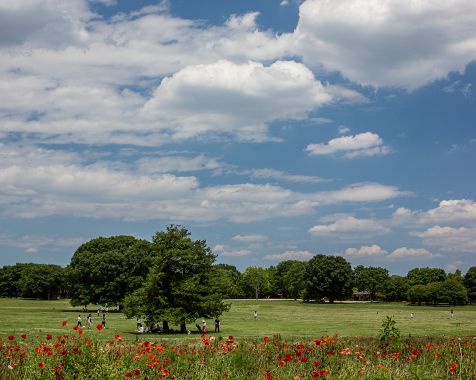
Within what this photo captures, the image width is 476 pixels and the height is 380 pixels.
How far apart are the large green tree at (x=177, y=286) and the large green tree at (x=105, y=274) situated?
142 feet

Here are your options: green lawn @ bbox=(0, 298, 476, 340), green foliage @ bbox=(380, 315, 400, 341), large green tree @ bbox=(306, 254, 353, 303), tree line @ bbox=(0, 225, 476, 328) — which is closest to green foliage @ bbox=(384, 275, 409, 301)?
tree line @ bbox=(0, 225, 476, 328)

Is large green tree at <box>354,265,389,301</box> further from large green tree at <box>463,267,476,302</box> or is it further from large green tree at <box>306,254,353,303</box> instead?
large green tree at <box>463,267,476,302</box>

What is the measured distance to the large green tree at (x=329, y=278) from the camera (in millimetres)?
155750

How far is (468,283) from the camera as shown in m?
157

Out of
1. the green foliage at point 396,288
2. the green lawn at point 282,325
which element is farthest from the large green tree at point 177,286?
the green foliage at point 396,288

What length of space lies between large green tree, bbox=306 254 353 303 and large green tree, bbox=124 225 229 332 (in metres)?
107

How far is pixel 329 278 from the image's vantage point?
155 meters

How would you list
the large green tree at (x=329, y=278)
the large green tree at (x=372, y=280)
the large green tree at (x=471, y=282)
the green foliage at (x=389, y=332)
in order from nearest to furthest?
the green foliage at (x=389, y=332) < the large green tree at (x=471, y=282) < the large green tree at (x=329, y=278) < the large green tree at (x=372, y=280)

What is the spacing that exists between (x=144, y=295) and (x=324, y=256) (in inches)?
Result: 4672

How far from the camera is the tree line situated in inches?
1981

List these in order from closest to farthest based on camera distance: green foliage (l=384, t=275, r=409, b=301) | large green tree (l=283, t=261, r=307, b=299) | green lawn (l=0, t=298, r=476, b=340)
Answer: green lawn (l=0, t=298, r=476, b=340), large green tree (l=283, t=261, r=307, b=299), green foliage (l=384, t=275, r=409, b=301)

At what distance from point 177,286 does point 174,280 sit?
1040 mm

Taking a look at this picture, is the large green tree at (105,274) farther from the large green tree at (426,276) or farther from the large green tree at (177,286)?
the large green tree at (426,276)

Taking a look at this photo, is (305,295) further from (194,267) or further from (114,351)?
(114,351)
